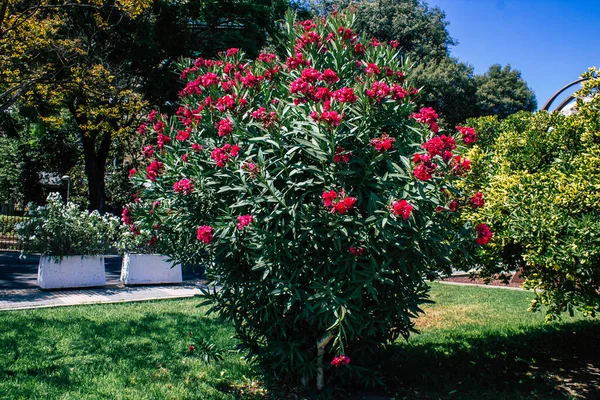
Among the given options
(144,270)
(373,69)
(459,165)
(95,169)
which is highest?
(95,169)

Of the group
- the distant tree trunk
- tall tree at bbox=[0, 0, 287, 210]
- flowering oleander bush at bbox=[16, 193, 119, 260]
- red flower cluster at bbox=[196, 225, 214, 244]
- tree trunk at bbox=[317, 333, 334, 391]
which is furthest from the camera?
the distant tree trunk

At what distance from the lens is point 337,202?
351 cm

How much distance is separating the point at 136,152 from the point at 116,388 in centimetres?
2318

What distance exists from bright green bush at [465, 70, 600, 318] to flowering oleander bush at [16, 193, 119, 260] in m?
8.20

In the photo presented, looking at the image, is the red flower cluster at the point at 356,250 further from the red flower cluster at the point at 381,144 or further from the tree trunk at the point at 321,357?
the tree trunk at the point at 321,357

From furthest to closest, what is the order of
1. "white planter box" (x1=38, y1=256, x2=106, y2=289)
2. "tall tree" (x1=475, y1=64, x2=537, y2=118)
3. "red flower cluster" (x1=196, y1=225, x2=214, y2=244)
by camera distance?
"tall tree" (x1=475, y1=64, x2=537, y2=118), "white planter box" (x1=38, y1=256, x2=106, y2=289), "red flower cluster" (x1=196, y1=225, x2=214, y2=244)

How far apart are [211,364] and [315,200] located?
2.77 meters

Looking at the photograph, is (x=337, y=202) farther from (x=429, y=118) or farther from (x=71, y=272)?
(x=71, y=272)

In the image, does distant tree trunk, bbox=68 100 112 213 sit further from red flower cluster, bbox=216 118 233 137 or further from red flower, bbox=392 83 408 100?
red flower, bbox=392 83 408 100

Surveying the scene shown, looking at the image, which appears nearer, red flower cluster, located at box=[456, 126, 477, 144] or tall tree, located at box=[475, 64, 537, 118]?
red flower cluster, located at box=[456, 126, 477, 144]

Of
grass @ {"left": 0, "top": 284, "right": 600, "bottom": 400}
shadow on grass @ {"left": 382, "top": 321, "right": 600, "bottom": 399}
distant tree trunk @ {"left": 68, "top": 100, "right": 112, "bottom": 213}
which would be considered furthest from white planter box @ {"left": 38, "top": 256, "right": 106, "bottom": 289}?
distant tree trunk @ {"left": 68, "top": 100, "right": 112, "bottom": 213}

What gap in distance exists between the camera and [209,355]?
4.70m

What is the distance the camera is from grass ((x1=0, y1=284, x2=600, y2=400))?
4.71 metres

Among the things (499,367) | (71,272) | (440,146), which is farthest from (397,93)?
(71,272)
